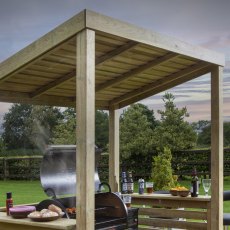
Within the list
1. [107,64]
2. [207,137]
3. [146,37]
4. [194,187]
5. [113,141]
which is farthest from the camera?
[207,137]

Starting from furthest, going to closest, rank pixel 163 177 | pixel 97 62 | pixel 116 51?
pixel 163 177 < pixel 97 62 < pixel 116 51

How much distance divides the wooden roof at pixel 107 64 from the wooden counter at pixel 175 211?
1321mm

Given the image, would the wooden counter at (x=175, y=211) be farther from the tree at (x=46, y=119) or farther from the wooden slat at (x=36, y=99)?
the tree at (x=46, y=119)

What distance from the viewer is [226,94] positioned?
14008 millimetres

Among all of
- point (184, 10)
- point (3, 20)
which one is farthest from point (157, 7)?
point (3, 20)

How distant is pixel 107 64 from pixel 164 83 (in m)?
1.14

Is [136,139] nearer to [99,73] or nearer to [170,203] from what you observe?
[170,203]

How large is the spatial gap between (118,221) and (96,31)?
6.03 feet

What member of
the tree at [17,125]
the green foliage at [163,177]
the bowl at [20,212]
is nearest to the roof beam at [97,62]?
the bowl at [20,212]

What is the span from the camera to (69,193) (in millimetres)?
4969

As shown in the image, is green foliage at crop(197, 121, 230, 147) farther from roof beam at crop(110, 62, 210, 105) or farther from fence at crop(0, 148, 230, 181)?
roof beam at crop(110, 62, 210, 105)

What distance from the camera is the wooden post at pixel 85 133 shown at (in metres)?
3.56

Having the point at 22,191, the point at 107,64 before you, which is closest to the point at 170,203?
the point at 107,64

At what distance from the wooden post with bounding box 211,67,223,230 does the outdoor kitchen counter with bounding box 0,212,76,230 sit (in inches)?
76.9
